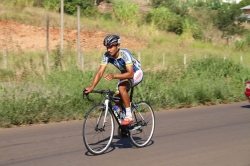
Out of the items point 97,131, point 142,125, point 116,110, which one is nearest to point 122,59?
point 116,110

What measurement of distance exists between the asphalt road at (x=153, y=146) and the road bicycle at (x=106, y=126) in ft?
0.60

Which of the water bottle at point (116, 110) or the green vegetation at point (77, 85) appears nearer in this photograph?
the water bottle at point (116, 110)

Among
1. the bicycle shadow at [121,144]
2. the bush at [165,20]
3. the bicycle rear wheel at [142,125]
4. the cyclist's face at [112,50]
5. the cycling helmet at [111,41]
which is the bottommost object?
the bush at [165,20]

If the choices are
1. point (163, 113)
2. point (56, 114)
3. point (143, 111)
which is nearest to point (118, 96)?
point (143, 111)

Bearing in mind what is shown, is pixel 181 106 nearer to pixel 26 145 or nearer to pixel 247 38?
pixel 26 145

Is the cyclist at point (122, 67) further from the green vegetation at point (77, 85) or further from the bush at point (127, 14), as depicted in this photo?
the bush at point (127, 14)

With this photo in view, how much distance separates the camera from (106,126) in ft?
30.1

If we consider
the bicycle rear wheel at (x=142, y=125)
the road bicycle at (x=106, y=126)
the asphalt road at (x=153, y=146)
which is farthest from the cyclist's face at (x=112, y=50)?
the asphalt road at (x=153, y=146)

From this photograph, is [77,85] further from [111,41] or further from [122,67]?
[111,41]

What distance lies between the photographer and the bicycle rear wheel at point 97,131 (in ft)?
29.4

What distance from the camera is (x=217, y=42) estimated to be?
60.7 metres

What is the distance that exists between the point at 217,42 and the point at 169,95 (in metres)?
44.8

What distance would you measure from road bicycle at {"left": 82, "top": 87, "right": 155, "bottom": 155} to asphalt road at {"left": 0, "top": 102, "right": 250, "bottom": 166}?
181 millimetres

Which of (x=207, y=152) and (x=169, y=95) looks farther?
(x=169, y=95)
